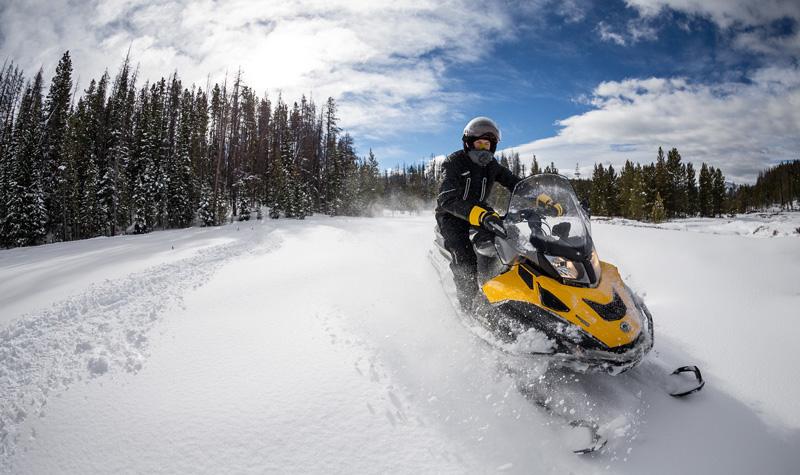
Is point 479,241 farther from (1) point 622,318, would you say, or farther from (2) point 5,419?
(2) point 5,419

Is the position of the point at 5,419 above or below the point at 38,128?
below

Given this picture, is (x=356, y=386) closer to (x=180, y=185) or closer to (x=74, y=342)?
(x=74, y=342)

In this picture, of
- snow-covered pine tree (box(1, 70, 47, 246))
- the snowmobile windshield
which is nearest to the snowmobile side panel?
the snowmobile windshield

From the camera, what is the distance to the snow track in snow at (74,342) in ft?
9.43

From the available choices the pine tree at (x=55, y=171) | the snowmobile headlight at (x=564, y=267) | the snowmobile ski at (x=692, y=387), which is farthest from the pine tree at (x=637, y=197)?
the pine tree at (x=55, y=171)

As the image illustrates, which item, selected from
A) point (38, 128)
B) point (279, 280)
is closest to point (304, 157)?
point (38, 128)

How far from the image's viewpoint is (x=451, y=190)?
159 inches

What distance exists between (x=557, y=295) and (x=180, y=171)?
137ft

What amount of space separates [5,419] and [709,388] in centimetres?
566

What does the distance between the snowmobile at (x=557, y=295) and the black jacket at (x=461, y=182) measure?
0.58 m

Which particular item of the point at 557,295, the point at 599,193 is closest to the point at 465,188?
the point at 557,295

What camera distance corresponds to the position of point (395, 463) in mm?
2316

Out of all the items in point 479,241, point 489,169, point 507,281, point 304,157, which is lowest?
point 507,281

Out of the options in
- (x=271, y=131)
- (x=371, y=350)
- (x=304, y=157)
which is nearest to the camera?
(x=371, y=350)
